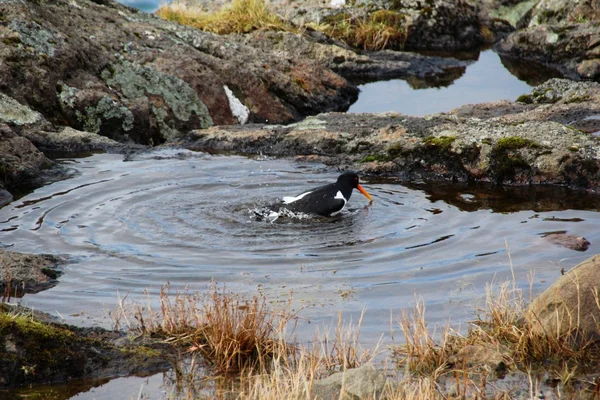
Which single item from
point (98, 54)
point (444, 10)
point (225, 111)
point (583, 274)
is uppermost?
point (444, 10)

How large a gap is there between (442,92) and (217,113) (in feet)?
18.7

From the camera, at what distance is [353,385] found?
13.9 ft

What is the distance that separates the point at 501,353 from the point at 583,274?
85 centimetres

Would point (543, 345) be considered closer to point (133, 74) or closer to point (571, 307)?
point (571, 307)

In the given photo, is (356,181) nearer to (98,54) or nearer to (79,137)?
(79,137)

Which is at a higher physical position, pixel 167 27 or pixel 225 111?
pixel 167 27

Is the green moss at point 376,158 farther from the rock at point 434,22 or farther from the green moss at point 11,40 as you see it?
the rock at point 434,22

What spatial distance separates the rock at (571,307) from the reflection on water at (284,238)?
37.8 inches

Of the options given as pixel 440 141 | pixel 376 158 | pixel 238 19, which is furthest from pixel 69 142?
pixel 238 19

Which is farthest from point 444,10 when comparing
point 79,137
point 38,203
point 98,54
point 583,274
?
point 583,274

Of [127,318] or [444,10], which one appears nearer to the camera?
[127,318]

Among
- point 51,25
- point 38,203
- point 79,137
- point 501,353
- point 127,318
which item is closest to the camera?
point 501,353

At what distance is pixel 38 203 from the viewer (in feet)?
30.9

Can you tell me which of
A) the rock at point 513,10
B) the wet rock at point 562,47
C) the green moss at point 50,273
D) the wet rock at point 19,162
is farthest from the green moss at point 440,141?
the rock at point 513,10
